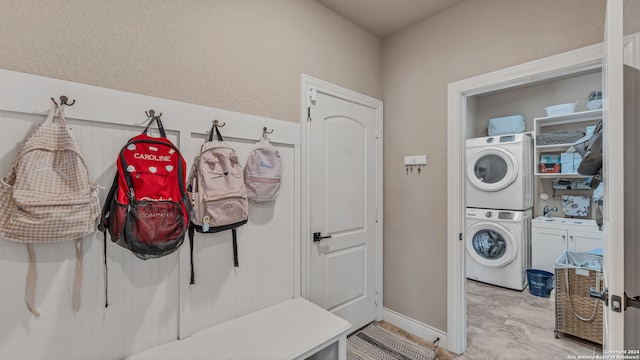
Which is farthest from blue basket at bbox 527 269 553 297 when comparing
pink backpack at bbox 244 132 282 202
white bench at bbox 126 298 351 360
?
pink backpack at bbox 244 132 282 202

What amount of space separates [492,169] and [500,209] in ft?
1.75

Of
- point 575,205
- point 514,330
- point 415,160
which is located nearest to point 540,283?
point 514,330

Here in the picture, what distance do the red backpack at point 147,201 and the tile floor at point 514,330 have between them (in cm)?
217

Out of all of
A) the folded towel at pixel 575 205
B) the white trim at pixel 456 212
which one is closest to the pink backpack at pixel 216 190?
the white trim at pixel 456 212

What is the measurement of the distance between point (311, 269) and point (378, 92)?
1702mm

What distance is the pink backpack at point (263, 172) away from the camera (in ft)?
5.29

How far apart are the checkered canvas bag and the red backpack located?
0.30ft

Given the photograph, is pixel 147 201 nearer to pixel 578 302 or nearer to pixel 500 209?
pixel 578 302

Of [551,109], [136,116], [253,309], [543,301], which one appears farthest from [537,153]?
[136,116]

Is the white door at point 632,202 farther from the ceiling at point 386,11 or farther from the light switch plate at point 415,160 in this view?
the ceiling at point 386,11

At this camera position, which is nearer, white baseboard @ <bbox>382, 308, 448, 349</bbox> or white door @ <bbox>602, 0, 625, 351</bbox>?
white door @ <bbox>602, 0, 625, 351</bbox>

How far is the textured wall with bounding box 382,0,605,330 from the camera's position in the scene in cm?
171

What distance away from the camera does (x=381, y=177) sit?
2.54 meters

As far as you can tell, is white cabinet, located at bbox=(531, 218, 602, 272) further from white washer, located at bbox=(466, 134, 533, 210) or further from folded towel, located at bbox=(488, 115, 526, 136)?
folded towel, located at bbox=(488, 115, 526, 136)
